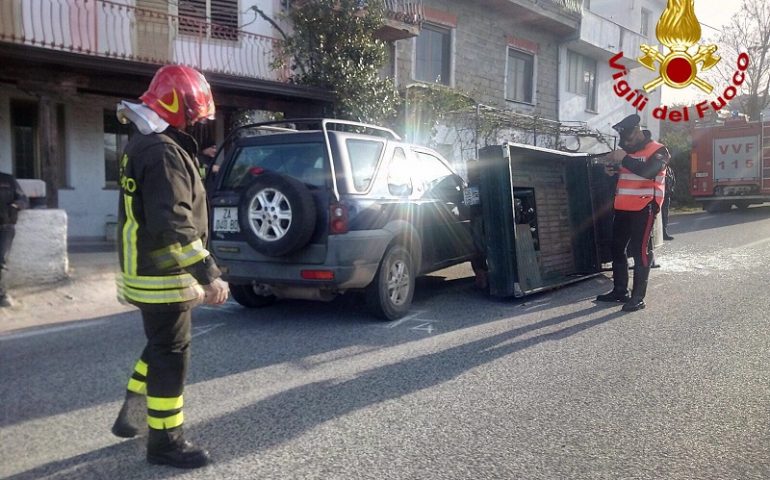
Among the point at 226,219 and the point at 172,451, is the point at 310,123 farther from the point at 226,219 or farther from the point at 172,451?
the point at 172,451

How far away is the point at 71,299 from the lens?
7.52 meters

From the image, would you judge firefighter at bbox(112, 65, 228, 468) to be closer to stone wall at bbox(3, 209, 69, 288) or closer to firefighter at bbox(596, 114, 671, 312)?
firefighter at bbox(596, 114, 671, 312)

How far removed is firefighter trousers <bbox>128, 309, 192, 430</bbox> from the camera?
311 centimetres

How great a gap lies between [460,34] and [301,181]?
13.3 metres

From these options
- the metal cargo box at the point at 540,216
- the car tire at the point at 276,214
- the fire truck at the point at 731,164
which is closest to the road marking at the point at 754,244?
the metal cargo box at the point at 540,216

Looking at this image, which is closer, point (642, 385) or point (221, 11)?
point (642, 385)

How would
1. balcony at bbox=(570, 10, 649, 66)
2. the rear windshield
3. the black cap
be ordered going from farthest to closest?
1. balcony at bbox=(570, 10, 649, 66)
2. the black cap
3. the rear windshield

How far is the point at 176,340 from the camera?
124 inches

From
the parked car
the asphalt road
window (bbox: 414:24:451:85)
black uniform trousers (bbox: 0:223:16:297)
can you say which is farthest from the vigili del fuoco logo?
black uniform trousers (bbox: 0:223:16:297)

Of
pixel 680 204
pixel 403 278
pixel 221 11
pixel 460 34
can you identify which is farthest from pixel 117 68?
pixel 680 204

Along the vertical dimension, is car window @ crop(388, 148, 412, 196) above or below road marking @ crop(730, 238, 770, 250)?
above

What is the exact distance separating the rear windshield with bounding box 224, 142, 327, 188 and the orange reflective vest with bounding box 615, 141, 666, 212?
3.29m

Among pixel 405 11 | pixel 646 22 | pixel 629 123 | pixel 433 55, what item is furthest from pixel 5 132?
pixel 646 22

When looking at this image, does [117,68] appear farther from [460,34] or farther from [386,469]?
[460,34]
